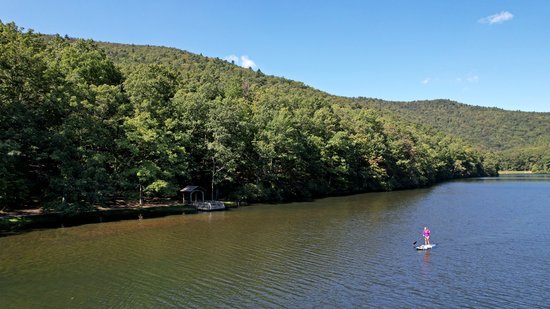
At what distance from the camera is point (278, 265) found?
27.0 m

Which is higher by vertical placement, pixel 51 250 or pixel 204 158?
pixel 204 158

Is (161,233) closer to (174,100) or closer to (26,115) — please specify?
(26,115)

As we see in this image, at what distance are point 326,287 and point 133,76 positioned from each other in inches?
2351

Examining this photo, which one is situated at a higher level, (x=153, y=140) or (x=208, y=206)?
(x=153, y=140)

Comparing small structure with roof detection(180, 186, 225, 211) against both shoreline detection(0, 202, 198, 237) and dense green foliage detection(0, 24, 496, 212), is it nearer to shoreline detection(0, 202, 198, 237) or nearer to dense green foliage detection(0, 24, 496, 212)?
shoreline detection(0, 202, 198, 237)

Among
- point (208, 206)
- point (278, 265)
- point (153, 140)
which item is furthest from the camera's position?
point (208, 206)

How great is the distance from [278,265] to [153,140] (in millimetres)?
33616

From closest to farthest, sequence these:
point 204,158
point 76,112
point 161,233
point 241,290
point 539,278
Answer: point 241,290 → point 539,278 → point 161,233 → point 76,112 → point 204,158

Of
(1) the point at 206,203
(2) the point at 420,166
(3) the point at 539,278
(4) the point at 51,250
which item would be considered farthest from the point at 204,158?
(2) the point at 420,166

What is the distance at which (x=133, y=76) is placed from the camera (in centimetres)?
7056

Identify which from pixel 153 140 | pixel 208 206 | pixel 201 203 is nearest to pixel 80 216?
pixel 153 140

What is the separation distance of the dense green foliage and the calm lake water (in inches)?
315

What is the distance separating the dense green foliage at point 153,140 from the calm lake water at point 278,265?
800 centimetres

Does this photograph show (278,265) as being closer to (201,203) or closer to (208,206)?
(208,206)
